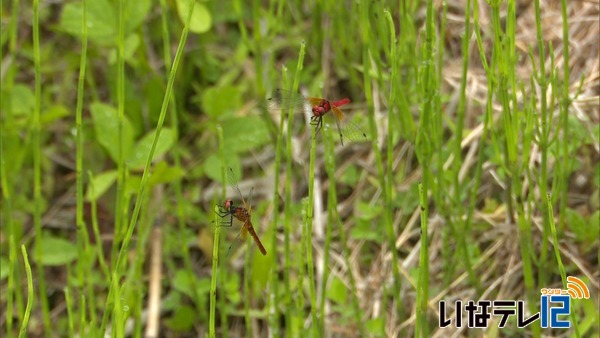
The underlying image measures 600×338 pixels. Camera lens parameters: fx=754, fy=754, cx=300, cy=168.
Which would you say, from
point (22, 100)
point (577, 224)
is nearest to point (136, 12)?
point (22, 100)

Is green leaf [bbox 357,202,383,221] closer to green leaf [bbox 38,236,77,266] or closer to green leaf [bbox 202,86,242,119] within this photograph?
green leaf [bbox 202,86,242,119]

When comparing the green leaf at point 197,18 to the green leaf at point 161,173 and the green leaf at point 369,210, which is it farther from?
the green leaf at point 369,210

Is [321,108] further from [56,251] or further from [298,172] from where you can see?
[56,251]

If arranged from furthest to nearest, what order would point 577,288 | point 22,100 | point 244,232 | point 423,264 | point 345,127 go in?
point 22,100 → point 345,127 → point 577,288 → point 244,232 → point 423,264

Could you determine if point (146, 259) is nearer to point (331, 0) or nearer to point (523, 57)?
point (331, 0)

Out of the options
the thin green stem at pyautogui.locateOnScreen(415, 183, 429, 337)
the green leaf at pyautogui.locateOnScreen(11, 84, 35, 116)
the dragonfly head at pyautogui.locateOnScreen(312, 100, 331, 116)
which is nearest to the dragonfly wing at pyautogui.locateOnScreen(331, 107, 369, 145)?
the dragonfly head at pyautogui.locateOnScreen(312, 100, 331, 116)

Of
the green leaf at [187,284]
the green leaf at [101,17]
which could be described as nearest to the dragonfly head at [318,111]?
the green leaf at [187,284]

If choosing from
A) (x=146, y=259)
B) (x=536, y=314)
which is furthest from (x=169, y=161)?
(x=536, y=314)
